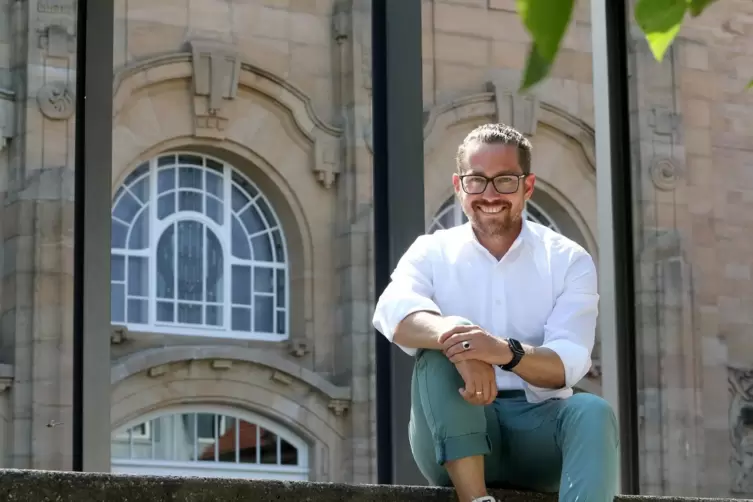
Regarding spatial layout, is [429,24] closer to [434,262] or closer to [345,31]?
[345,31]

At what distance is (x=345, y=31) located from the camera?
16.4m

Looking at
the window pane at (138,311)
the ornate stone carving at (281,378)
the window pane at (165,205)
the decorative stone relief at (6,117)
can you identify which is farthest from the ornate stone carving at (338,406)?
the decorative stone relief at (6,117)

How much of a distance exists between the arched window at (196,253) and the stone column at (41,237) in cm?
76

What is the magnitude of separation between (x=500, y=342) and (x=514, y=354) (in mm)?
50

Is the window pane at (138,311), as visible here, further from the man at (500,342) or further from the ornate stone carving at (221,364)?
the man at (500,342)

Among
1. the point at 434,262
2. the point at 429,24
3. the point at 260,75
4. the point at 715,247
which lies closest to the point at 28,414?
the point at 260,75

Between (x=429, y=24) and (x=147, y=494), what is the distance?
14650 mm

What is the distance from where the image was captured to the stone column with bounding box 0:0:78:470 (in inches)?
569

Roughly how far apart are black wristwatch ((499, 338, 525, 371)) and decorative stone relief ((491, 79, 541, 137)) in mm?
14083

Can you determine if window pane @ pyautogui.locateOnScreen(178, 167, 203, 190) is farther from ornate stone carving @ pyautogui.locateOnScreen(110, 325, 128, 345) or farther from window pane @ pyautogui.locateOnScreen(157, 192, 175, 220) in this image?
ornate stone carving @ pyautogui.locateOnScreen(110, 325, 128, 345)

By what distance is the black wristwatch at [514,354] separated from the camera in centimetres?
327

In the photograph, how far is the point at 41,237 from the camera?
14.6 metres

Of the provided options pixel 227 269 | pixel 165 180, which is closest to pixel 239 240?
pixel 227 269

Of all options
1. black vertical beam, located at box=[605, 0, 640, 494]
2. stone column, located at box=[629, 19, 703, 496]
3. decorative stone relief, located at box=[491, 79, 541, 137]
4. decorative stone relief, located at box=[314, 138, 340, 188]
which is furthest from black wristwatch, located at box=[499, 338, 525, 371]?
decorative stone relief, located at box=[491, 79, 541, 137]
